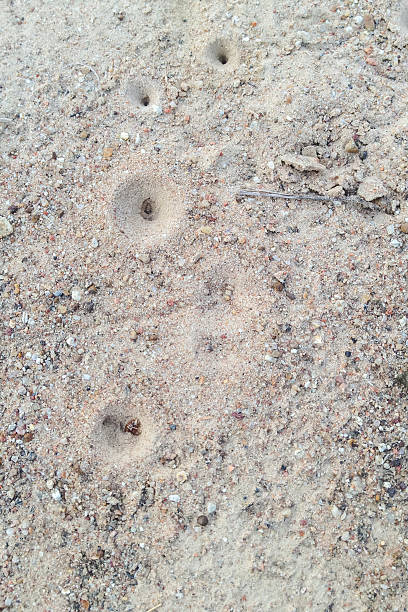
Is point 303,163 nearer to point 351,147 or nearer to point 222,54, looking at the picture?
point 351,147

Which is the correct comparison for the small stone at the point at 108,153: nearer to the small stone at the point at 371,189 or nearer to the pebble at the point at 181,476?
the small stone at the point at 371,189

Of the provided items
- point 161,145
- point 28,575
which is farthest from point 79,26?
point 28,575

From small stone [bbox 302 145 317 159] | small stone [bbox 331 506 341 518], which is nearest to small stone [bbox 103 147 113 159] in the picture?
small stone [bbox 302 145 317 159]

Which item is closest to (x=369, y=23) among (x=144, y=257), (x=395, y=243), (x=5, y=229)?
(x=395, y=243)

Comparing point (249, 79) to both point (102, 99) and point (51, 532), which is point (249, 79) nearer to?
point (102, 99)

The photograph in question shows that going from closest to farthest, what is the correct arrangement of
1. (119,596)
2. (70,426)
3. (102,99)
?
(119,596), (70,426), (102,99)
